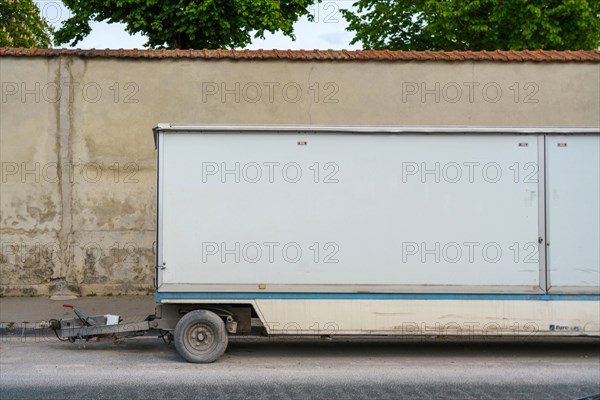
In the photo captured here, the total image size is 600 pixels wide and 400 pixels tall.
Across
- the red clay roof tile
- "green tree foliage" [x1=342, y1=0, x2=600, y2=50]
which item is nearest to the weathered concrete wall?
the red clay roof tile

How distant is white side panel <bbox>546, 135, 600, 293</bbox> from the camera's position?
33.0 ft

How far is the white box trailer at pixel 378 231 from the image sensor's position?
9992 millimetres

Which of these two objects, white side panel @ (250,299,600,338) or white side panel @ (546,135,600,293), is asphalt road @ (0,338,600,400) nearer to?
white side panel @ (250,299,600,338)

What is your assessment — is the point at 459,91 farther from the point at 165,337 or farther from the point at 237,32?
the point at 237,32

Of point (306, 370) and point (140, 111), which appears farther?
point (140, 111)

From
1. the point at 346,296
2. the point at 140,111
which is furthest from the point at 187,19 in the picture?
the point at 346,296

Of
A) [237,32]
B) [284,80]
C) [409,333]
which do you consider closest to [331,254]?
[409,333]

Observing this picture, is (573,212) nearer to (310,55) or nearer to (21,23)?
(310,55)

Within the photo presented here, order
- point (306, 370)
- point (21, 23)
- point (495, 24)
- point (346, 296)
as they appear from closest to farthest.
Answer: point (306, 370) → point (346, 296) → point (495, 24) → point (21, 23)

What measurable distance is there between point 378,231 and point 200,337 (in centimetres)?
253

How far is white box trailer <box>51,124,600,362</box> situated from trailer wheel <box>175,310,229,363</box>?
2cm

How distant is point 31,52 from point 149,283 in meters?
4.65

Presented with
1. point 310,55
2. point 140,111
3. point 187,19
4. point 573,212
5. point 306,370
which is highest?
point 187,19

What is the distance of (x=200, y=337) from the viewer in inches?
396
